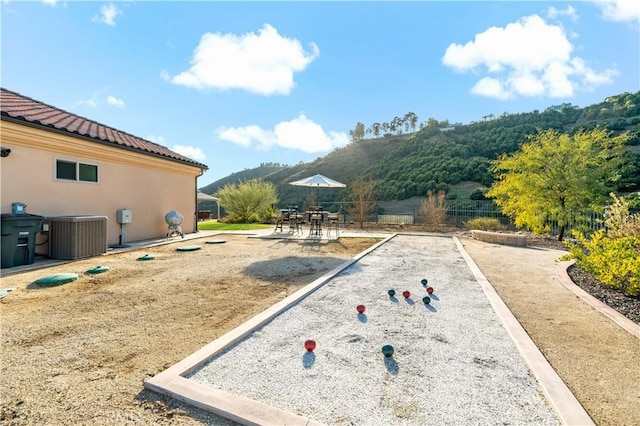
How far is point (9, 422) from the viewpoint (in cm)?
179

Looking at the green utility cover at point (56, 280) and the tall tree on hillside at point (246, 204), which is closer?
the green utility cover at point (56, 280)

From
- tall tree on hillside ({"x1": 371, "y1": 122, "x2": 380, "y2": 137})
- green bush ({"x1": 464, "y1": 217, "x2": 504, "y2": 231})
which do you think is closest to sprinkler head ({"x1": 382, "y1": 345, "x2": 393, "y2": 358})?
green bush ({"x1": 464, "y1": 217, "x2": 504, "y2": 231})

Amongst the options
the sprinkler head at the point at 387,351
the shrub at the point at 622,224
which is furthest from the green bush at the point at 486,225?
the sprinkler head at the point at 387,351

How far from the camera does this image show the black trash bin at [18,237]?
234 inches

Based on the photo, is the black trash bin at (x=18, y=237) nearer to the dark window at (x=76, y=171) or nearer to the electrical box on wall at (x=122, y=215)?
the dark window at (x=76, y=171)

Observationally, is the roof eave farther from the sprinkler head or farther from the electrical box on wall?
the sprinkler head

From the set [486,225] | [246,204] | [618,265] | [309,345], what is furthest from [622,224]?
[246,204]

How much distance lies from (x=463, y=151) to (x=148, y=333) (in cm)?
4165

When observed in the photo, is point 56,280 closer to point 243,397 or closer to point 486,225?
point 243,397

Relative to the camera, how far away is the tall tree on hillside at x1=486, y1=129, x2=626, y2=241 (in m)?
10.7

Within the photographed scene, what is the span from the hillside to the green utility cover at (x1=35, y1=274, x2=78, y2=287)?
27376 millimetres

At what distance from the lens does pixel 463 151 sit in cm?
3819

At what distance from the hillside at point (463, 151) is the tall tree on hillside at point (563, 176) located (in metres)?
15.5

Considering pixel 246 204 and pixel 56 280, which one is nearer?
pixel 56 280
